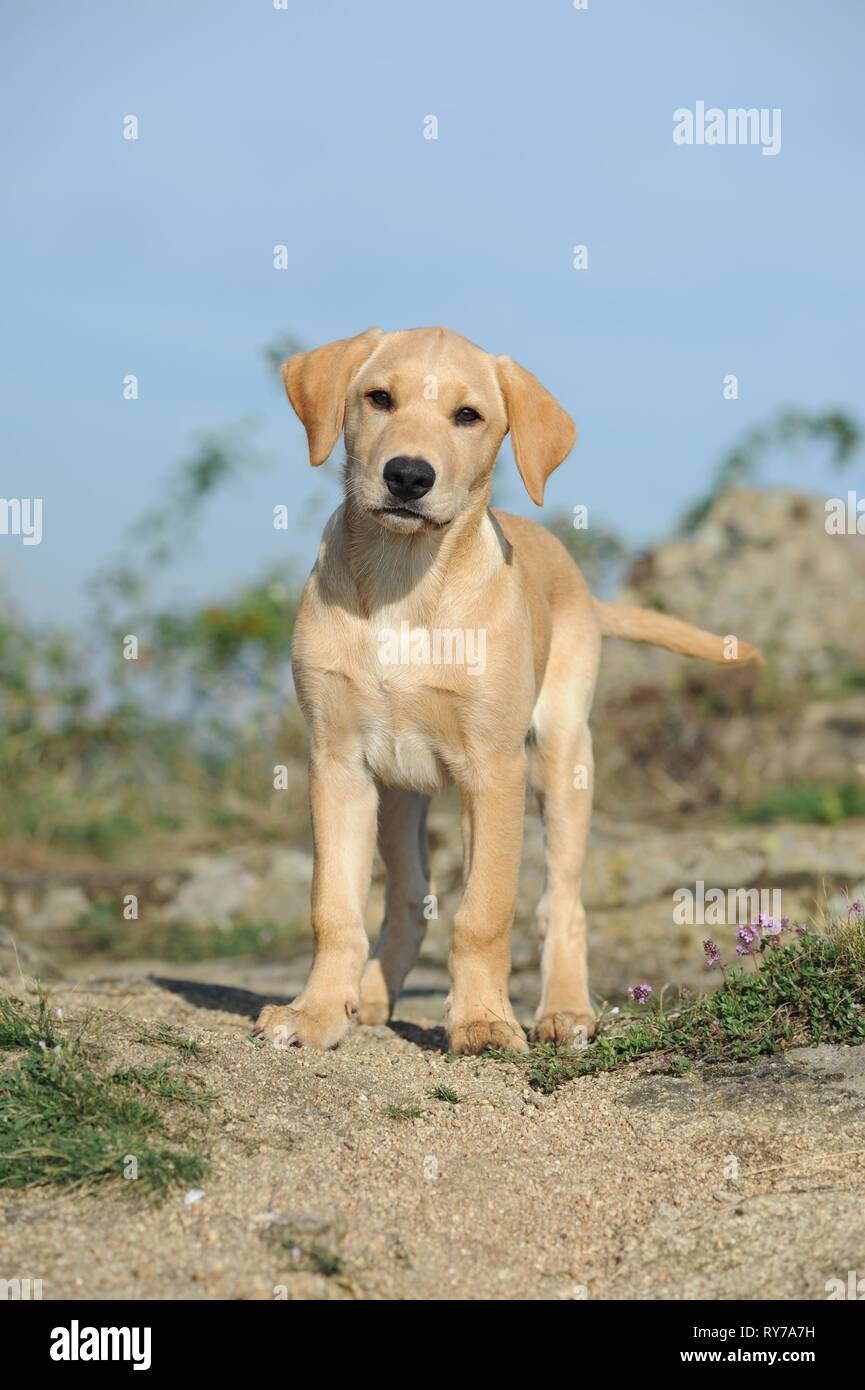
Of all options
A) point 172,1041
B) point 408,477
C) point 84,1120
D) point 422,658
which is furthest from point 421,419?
point 84,1120

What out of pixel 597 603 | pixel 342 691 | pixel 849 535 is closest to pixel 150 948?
pixel 597 603

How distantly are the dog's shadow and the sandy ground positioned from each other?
1.75 ft

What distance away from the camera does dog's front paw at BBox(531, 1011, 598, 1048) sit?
5231 millimetres

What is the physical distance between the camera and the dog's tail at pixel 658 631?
677 cm

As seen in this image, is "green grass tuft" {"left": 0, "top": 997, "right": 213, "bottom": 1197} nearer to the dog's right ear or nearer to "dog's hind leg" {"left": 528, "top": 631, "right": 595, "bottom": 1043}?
"dog's hind leg" {"left": 528, "top": 631, "right": 595, "bottom": 1043}

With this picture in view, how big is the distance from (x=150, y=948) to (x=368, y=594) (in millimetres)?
5017

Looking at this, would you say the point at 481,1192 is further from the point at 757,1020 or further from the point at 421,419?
the point at 421,419

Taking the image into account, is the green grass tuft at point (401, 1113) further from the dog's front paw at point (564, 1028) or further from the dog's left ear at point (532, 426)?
the dog's left ear at point (532, 426)

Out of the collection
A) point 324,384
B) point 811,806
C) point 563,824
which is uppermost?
point 324,384

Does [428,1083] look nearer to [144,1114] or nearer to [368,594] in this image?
[144,1114]

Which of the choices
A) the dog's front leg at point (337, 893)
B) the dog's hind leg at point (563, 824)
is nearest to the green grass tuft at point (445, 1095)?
the dog's front leg at point (337, 893)

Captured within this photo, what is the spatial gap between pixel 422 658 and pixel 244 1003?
187 centimetres

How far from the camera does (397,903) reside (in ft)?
19.7

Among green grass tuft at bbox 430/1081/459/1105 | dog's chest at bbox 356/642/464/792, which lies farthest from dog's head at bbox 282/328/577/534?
green grass tuft at bbox 430/1081/459/1105
